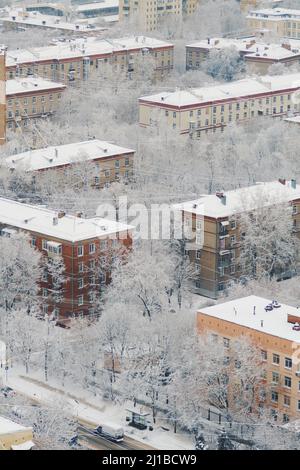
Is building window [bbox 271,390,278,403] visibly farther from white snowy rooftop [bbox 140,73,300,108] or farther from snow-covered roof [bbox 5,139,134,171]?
white snowy rooftop [bbox 140,73,300,108]

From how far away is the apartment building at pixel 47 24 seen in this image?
70.9 meters

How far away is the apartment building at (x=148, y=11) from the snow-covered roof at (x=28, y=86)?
56.8 ft

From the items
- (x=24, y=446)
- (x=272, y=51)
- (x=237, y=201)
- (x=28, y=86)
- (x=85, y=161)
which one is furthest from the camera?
(x=272, y=51)

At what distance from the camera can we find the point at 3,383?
103 ft

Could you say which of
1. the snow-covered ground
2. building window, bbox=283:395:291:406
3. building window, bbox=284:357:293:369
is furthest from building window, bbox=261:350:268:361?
the snow-covered ground

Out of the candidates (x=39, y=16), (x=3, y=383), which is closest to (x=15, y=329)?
(x=3, y=383)

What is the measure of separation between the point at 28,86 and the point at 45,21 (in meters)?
18.8

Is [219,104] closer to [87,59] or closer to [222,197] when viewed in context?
[87,59]

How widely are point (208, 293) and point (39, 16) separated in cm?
4104

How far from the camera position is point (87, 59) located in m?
61.7

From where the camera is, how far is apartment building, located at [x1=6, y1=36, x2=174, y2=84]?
60688 millimetres

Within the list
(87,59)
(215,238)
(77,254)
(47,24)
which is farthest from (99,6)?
(77,254)

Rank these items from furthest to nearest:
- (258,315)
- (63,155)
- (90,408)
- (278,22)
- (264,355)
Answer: (278,22) → (63,155) → (90,408) → (258,315) → (264,355)

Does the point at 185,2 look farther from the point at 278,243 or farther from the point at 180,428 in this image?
the point at 180,428
